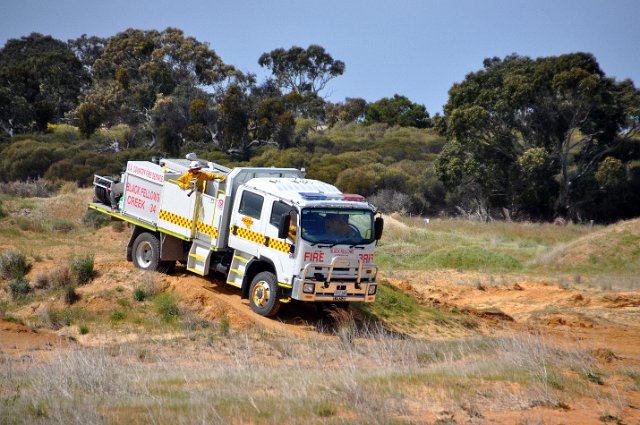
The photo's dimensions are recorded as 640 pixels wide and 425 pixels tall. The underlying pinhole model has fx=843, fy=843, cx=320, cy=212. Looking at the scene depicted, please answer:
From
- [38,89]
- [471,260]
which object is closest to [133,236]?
[471,260]

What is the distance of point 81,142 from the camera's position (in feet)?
197

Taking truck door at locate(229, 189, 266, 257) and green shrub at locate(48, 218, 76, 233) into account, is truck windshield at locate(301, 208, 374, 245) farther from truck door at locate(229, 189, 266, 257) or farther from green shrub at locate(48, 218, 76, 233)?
green shrub at locate(48, 218, 76, 233)

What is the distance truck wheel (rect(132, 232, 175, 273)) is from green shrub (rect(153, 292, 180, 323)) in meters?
1.44

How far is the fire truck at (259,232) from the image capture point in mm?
16453

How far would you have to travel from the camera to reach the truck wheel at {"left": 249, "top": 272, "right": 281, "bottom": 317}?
16.8 m

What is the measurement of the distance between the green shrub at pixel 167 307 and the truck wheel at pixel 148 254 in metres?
1.44

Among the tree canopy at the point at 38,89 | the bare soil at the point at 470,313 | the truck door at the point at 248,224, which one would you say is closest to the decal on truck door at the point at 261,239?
the truck door at the point at 248,224

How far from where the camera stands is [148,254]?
64.1 ft

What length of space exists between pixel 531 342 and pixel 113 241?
15.8 metres

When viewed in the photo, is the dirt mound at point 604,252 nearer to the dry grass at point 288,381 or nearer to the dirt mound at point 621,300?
the dirt mound at point 621,300

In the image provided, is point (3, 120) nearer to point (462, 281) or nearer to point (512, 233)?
point (512, 233)

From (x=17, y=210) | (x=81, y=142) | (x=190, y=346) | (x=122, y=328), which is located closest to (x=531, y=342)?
(x=190, y=346)

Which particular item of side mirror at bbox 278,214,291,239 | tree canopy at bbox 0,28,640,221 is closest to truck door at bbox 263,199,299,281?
side mirror at bbox 278,214,291,239

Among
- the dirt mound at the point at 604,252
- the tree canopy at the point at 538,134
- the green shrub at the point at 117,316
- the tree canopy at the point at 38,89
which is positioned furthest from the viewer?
the tree canopy at the point at 38,89
